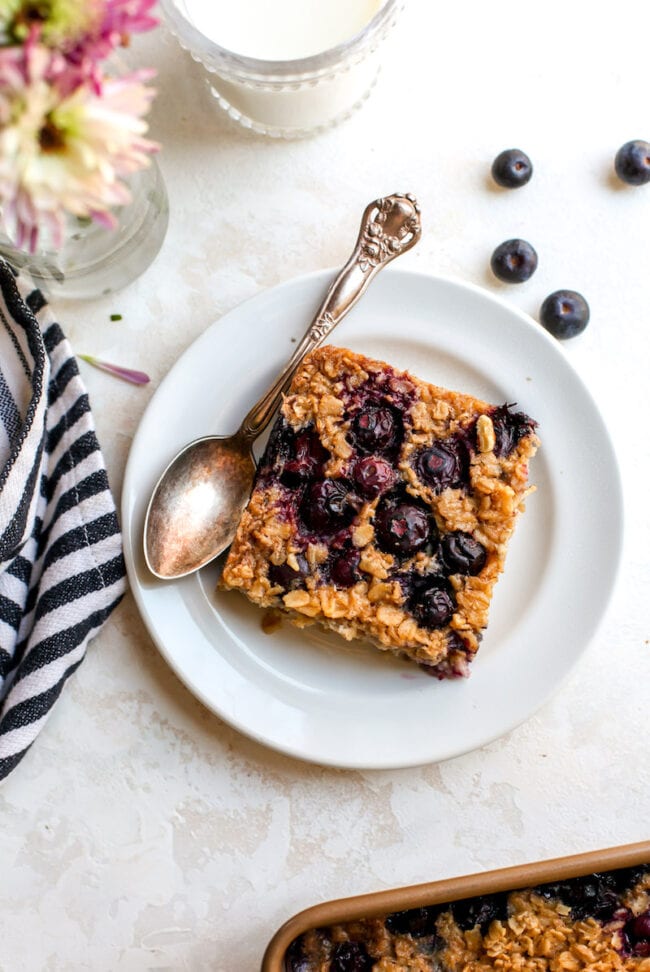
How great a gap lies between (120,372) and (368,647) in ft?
2.94

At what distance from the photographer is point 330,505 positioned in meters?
2.05

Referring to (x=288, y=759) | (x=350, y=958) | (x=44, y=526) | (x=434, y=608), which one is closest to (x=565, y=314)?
(x=434, y=608)

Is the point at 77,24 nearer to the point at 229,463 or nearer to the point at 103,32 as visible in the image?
the point at 103,32

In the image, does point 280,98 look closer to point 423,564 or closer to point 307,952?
point 423,564

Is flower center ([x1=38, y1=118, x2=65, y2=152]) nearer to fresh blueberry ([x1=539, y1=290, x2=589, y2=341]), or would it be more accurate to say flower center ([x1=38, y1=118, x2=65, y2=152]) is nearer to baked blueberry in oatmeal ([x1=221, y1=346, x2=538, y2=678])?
baked blueberry in oatmeal ([x1=221, y1=346, x2=538, y2=678])

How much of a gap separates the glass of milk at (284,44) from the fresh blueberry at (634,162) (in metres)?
0.67

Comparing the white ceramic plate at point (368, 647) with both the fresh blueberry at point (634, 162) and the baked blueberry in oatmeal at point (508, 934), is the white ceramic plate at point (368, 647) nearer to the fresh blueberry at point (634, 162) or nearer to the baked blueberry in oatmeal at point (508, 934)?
the baked blueberry in oatmeal at point (508, 934)

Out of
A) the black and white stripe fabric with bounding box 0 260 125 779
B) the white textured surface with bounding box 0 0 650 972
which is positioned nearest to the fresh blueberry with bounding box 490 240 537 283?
the white textured surface with bounding box 0 0 650 972

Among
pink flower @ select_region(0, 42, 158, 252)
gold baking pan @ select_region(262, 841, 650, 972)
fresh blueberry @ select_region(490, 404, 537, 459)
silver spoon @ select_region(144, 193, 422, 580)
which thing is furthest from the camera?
silver spoon @ select_region(144, 193, 422, 580)

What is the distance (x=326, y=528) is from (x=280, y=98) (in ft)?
3.21

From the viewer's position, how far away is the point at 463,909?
216cm

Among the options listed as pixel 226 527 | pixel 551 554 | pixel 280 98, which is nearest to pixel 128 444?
pixel 226 527

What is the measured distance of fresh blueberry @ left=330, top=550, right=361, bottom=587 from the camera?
6.68ft

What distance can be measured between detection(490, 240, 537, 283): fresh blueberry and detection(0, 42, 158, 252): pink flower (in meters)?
1.24
